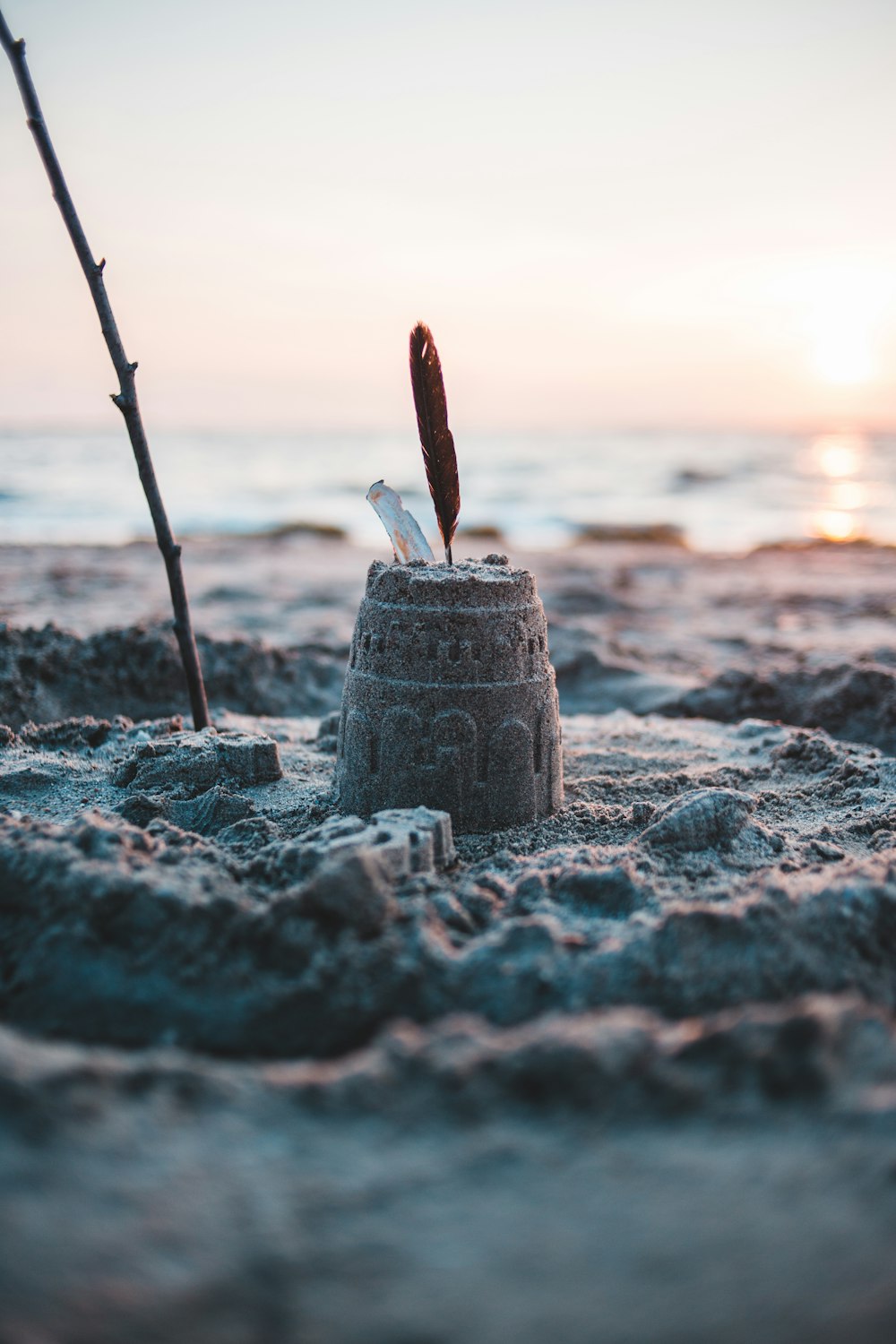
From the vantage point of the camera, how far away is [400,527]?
3.74 m

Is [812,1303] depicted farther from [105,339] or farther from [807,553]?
[807,553]

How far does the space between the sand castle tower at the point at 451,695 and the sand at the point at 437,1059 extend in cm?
22

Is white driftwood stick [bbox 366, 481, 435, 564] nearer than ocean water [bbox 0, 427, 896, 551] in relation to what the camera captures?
Yes

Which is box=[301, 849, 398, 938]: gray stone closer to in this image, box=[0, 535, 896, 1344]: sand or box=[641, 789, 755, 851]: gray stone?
box=[0, 535, 896, 1344]: sand

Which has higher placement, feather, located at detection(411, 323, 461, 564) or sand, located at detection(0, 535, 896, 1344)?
feather, located at detection(411, 323, 461, 564)

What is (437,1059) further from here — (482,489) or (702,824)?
(482,489)

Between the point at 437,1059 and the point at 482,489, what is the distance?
90.6ft

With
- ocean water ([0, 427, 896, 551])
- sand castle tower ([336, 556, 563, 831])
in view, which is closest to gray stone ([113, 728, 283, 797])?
sand castle tower ([336, 556, 563, 831])

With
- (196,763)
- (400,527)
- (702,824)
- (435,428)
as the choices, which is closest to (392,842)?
(702,824)

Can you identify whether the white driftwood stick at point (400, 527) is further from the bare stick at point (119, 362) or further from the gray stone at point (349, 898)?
the gray stone at point (349, 898)

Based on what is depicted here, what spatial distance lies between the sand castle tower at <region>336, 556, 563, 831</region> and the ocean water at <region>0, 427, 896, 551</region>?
12.4m

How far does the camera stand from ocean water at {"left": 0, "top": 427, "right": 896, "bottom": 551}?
18.8m

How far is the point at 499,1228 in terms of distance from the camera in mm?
1533

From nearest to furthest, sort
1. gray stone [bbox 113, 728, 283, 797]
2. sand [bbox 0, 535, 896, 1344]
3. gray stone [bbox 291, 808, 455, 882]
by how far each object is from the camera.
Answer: sand [bbox 0, 535, 896, 1344], gray stone [bbox 291, 808, 455, 882], gray stone [bbox 113, 728, 283, 797]
